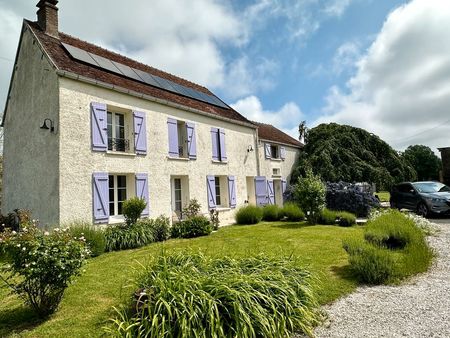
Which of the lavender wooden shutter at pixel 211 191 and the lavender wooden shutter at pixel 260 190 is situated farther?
the lavender wooden shutter at pixel 260 190

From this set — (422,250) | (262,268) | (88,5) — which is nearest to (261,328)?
(262,268)

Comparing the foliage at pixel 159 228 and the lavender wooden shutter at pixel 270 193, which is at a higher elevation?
the lavender wooden shutter at pixel 270 193

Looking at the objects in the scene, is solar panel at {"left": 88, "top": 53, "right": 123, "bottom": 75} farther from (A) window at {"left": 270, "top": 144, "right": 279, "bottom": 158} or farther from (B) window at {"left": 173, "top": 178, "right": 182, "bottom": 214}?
(A) window at {"left": 270, "top": 144, "right": 279, "bottom": 158}

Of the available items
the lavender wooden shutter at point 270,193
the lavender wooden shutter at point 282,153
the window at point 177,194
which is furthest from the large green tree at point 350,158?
the window at point 177,194

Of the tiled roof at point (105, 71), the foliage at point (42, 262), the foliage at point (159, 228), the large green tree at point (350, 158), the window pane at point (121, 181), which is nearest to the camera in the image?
the foliage at point (42, 262)

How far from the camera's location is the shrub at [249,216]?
12.7m

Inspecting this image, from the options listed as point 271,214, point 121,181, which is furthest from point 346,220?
point 121,181

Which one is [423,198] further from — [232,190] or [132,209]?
[132,209]

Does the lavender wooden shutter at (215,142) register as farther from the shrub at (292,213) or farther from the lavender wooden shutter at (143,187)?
the lavender wooden shutter at (143,187)

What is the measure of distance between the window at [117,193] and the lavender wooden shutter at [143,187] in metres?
0.60

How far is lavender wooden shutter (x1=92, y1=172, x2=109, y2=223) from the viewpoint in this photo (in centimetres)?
872

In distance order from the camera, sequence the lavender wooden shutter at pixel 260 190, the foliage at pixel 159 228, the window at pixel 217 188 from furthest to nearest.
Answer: the lavender wooden shutter at pixel 260 190 < the window at pixel 217 188 < the foliage at pixel 159 228

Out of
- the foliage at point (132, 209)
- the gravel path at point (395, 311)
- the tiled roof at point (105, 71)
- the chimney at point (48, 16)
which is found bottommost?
the gravel path at point (395, 311)

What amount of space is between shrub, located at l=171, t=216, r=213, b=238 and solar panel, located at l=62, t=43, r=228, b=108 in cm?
631
